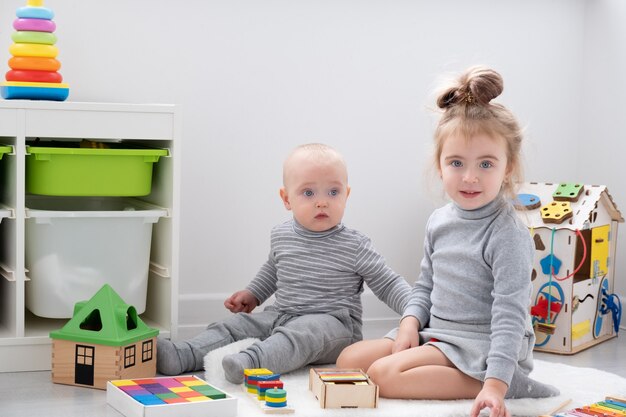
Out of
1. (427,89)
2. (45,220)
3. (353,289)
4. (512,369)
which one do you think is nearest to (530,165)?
(427,89)

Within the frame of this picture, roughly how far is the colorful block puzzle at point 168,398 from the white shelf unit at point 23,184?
326mm

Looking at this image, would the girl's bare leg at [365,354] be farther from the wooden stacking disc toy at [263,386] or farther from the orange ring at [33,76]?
the orange ring at [33,76]

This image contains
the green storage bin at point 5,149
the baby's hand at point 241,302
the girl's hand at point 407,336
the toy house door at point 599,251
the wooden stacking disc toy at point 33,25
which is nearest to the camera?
the girl's hand at point 407,336

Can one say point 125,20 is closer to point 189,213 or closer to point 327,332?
point 189,213

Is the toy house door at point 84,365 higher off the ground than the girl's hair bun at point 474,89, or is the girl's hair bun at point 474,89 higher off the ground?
the girl's hair bun at point 474,89

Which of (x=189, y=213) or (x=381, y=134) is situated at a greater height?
(x=381, y=134)

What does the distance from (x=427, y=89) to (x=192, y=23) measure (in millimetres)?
692

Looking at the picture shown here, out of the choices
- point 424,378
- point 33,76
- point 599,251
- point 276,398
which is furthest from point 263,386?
point 599,251

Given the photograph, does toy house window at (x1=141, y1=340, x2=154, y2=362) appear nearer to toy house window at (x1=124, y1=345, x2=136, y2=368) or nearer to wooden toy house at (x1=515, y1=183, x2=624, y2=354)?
toy house window at (x1=124, y1=345, x2=136, y2=368)

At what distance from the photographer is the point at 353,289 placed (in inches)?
74.2

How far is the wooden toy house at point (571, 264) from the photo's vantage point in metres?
2.03

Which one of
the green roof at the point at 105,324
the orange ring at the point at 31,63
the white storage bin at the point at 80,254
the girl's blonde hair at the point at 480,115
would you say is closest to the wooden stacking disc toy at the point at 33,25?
the orange ring at the point at 31,63

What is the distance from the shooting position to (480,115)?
1.54 m

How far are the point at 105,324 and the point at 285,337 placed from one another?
346 millimetres
